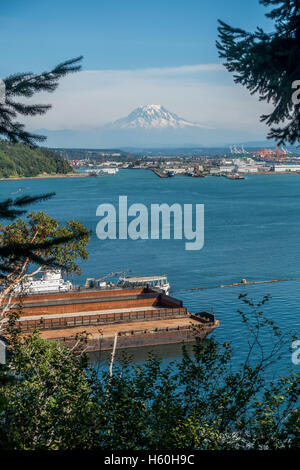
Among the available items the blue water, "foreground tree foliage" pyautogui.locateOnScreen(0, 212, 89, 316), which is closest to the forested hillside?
the blue water

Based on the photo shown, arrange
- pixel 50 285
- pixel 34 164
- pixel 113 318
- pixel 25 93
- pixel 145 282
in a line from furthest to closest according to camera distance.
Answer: pixel 34 164
pixel 145 282
pixel 50 285
pixel 113 318
pixel 25 93

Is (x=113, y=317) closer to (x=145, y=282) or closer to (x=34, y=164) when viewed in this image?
(x=145, y=282)

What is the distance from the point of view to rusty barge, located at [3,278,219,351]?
12883 millimetres

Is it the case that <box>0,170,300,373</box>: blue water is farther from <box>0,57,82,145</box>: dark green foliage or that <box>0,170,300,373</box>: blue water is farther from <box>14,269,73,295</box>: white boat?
<box>0,57,82,145</box>: dark green foliage

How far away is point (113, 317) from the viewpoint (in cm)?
1402

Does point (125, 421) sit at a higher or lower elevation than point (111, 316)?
higher

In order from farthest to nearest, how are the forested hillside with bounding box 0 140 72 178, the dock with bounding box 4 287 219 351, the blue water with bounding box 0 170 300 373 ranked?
the forested hillside with bounding box 0 140 72 178 < the blue water with bounding box 0 170 300 373 < the dock with bounding box 4 287 219 351

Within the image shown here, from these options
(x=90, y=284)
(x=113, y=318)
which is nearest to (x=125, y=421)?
(x=113, y=318)

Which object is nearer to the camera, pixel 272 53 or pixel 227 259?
pixel 272 53

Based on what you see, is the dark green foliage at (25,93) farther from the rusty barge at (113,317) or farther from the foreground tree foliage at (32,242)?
the rusty barge at (113,317)

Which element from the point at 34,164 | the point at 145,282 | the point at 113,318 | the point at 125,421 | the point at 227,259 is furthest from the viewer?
the point at 34,164

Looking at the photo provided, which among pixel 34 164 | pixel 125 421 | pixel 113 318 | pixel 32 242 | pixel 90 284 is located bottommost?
pixel 113 318

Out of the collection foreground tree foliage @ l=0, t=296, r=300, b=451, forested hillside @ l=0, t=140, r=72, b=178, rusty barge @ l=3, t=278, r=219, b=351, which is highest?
forested hillside @ l=0, t=140, r=72, b=178

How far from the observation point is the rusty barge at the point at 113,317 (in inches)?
507
